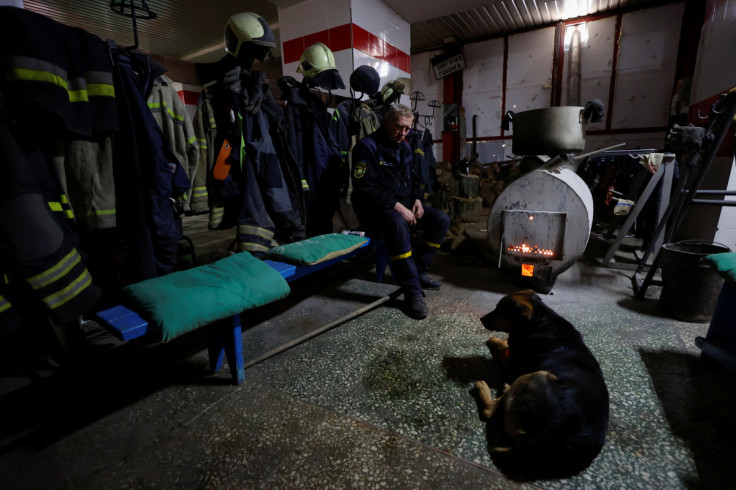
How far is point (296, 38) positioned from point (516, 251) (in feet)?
15.7

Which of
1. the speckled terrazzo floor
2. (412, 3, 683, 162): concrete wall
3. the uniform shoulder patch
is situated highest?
(412, 3, 683, 162): concrete wall

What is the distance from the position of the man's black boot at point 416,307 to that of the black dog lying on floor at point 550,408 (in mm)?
972

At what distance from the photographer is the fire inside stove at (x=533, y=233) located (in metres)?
2.98

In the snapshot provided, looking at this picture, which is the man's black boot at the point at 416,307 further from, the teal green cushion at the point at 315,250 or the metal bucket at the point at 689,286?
the metal bucket at the point at 689,286

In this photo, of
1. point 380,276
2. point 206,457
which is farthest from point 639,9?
point 206,457

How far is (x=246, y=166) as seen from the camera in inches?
99.2

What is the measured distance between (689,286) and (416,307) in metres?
1.99

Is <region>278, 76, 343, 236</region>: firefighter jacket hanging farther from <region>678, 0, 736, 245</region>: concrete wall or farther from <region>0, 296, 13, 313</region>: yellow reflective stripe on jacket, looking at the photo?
<region>678, 0, 736, 245</region>: concrete wall

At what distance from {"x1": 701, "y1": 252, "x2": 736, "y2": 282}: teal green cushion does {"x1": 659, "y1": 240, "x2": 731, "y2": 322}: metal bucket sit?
63cm

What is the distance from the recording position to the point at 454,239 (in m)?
4.56

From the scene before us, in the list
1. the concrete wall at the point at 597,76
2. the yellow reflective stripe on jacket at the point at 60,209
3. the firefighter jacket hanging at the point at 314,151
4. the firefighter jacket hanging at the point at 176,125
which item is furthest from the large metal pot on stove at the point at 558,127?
the concrete wall at the point at 597,76

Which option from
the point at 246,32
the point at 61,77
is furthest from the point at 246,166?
the point at 61,77

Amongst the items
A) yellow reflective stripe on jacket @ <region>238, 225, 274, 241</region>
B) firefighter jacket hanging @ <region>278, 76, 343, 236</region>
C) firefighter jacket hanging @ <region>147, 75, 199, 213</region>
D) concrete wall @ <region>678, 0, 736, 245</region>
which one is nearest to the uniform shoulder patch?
firefighter jacket hanging @ <region>278, 76, 343, 236</region>

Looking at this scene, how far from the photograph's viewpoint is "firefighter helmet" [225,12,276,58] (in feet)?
8.00
